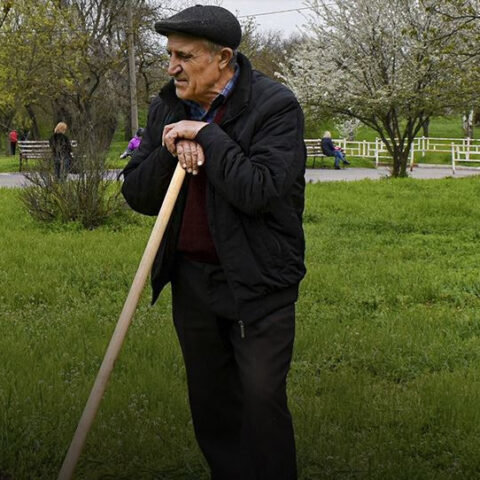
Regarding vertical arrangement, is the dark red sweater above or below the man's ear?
below

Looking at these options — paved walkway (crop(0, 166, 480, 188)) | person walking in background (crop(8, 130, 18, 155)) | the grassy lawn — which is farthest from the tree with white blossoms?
Result: person walking in background (crop(8, 130, 18, 155))

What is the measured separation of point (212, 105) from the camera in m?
3.01

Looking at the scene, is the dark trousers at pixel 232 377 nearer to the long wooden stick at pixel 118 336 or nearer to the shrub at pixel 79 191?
the long wooden stick at pixel 118 336

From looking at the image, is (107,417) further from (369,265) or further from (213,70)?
(369,265)

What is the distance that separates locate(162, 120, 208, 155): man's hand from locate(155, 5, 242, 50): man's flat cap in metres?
0.27

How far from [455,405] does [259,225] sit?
2.13 meters

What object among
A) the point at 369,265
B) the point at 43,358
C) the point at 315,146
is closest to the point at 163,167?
the point at 43,358

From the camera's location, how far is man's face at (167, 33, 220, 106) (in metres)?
2.90

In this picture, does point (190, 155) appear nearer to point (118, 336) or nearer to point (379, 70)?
point (118, 336)

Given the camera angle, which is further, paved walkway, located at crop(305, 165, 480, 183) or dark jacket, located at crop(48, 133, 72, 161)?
paved walkway, located at crop(305, 165, 480, 183)

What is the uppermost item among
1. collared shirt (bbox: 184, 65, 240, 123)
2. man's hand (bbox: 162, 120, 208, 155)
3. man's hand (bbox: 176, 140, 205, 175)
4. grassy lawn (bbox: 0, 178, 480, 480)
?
collared shirt (bbox: 184, 65, 240, 123)

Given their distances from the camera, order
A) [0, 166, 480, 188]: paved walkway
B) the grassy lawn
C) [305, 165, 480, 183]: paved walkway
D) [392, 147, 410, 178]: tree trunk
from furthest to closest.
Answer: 1. [305, 165, 480, 183]: paved walkway
2. [0, 166, 480, 188]: paved walkway
3. [392, 147, 410, 178]: tree trunk
4. the grassy lawn

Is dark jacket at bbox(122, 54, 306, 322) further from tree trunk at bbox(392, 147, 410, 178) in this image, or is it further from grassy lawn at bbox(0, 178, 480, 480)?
tree trunk at bbox(392, 147, 410, 178)

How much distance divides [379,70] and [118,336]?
24.5 meters
